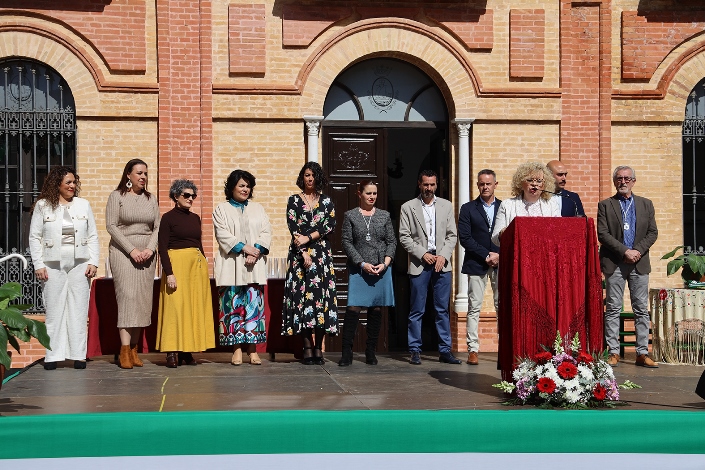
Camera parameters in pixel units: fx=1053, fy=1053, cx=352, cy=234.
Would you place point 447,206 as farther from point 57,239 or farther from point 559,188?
point 57,239

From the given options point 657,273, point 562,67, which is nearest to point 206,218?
point 562,67

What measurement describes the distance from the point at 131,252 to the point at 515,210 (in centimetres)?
353

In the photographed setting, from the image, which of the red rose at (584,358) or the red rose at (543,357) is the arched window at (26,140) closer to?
the red rose at (543,357)

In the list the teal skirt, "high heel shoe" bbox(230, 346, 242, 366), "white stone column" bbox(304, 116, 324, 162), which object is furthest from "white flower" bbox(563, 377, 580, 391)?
"white stone column" bbox(304, 116, 324, 162)

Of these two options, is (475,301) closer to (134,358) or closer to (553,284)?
(553,284)

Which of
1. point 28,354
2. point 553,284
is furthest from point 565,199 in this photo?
point 28,354

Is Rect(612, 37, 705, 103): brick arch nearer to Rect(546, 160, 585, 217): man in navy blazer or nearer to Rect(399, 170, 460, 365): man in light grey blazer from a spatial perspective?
Rect(546, 160, 585, 217): man in navy blazer

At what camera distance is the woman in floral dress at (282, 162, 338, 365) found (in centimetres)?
972

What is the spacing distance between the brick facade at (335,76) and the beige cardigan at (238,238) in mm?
1640

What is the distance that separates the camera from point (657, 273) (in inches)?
473

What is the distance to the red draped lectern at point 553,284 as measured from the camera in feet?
24.5

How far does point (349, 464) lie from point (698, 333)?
5224mm

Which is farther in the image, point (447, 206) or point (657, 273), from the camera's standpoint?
point (657, 273)

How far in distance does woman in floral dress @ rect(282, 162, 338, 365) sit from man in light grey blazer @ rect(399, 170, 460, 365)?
0.79 meters
